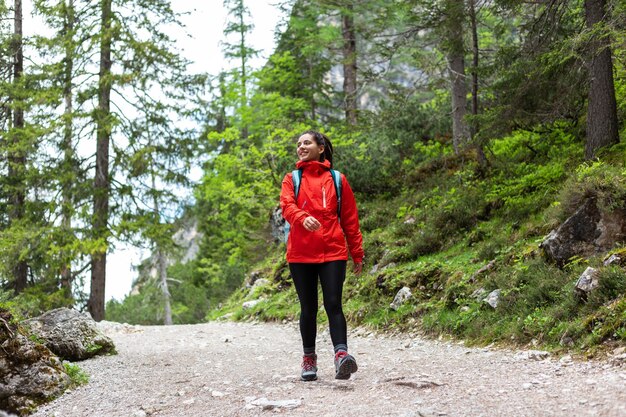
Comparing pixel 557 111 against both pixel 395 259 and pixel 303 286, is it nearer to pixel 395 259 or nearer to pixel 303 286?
pixel 395 259

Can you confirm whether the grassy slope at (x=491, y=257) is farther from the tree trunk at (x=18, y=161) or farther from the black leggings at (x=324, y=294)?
the tree trunk at (x=18, y=161)

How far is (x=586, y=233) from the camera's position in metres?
6.29

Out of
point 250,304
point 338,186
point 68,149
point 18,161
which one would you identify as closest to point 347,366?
point 338,186

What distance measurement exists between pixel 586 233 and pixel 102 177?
12.3 meters

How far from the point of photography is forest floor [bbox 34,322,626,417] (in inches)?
138

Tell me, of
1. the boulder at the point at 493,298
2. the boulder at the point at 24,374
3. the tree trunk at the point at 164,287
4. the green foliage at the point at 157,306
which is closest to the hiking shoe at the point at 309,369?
the boulder at the point at 24,374

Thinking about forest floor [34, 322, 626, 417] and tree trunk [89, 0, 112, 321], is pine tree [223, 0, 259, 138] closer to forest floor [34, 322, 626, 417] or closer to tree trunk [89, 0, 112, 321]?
tree trunk [89, 0, 112, 321]

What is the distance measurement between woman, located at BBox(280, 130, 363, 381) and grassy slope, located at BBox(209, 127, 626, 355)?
2154 mm

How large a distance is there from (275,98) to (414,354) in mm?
15704

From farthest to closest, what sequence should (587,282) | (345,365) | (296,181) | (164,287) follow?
(164,287) → (587,282) → (296,181) → (345,365)

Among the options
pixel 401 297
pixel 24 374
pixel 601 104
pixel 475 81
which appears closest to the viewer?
pixel 24 374

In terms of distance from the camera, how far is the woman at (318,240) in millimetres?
4672

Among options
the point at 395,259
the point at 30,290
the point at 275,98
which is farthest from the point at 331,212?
the point at 275,98

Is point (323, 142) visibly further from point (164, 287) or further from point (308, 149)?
point (164, 287)
